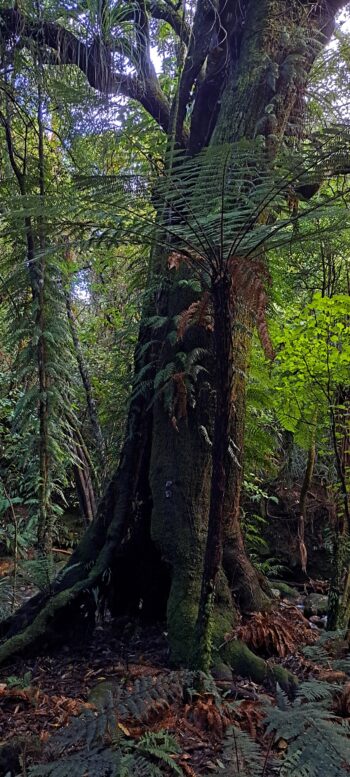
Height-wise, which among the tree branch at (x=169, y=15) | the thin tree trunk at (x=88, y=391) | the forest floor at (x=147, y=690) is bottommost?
the forest floor at (x=147, y=690)

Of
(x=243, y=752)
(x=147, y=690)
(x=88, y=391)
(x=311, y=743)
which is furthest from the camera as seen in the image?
(x=88, y=391)

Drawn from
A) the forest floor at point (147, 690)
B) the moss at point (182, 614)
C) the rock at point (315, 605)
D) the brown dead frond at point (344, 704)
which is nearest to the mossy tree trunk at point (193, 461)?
the moss at point (182, 614)

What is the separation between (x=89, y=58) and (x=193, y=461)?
3887mm

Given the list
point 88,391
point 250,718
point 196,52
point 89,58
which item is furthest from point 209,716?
point 89,58

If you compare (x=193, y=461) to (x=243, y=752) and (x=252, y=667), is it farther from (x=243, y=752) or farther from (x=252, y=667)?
(x=243, y=752)

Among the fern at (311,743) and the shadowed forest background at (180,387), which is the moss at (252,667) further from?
the fern at (311,743)

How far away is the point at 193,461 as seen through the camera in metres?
3.27

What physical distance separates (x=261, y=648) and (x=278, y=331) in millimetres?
3192

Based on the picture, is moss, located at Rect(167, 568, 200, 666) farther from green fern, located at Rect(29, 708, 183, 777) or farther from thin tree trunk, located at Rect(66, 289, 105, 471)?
thin tree trunk, located at Rect(66, 289, 105, 471)

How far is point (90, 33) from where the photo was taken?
4578 mm

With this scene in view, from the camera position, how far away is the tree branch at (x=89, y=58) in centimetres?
442

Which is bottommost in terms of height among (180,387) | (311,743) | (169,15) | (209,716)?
(209,716)

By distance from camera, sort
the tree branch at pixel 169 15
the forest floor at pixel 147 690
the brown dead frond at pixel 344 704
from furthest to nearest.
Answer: the tree branch at pixel 169 15
the brown dead frond at pixel 344 704
the forest floor at pixel 147 690

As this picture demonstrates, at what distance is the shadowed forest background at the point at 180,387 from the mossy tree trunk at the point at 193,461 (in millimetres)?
15
